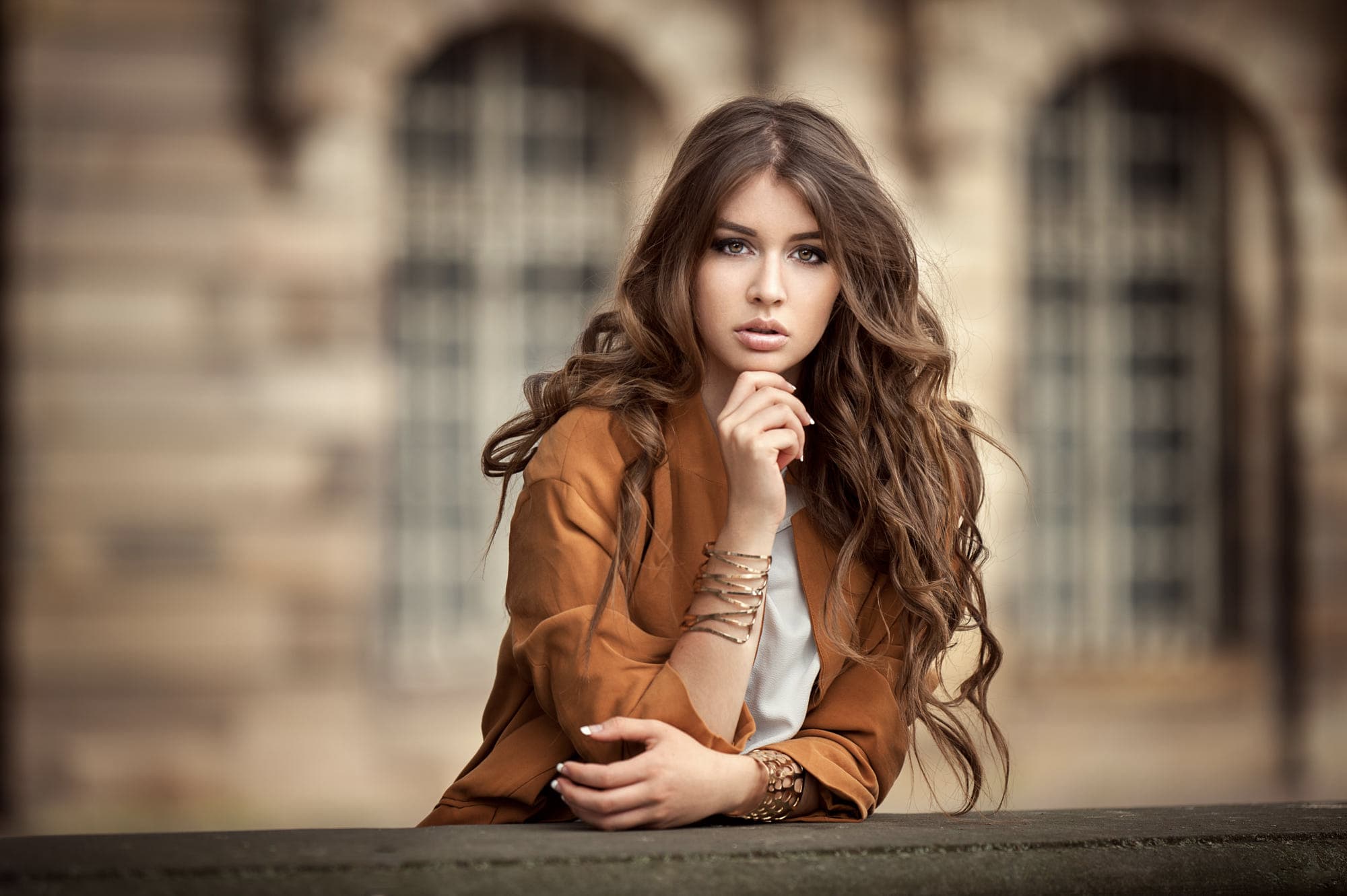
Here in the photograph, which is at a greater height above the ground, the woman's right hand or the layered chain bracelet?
the woman's right hand

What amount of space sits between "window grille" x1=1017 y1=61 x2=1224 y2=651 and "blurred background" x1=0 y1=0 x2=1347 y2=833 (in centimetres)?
2

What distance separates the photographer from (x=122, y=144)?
710 centimetres

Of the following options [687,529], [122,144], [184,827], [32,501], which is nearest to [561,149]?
[122,144]

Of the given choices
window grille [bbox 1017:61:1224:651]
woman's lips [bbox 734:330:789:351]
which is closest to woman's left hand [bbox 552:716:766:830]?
woman's lips [bbox 734:330:789:351]

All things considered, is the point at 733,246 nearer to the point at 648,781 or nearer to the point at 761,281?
the point at 761,281

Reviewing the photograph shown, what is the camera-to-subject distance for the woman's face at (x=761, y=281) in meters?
2.07

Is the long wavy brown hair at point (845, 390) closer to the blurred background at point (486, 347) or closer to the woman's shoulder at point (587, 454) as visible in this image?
the woman's shoulder at point (587, 454)

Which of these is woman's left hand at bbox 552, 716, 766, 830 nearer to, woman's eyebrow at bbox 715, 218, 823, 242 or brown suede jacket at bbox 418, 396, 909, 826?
brown suede jacket at bbox 418, 396, 909, 826

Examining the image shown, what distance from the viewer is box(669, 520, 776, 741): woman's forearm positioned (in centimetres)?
192

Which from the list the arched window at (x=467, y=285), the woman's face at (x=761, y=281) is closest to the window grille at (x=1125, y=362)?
the arched window at (x=467, y=285)

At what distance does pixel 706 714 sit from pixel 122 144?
19.6ft

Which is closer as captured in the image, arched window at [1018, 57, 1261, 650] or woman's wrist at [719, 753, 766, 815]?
woman's wrist at [719, 753, 766, 815]

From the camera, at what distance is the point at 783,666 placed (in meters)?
2.12

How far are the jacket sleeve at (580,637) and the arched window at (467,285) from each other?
5.59 m
